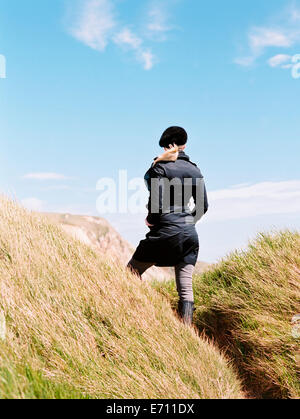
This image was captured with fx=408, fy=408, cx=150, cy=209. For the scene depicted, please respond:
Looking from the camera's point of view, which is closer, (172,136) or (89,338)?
(89,338)

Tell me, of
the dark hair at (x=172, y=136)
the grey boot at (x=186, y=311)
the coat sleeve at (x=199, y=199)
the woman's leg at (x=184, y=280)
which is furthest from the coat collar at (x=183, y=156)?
the grey boot at (x=186, y=311)

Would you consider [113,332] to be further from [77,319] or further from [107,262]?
[107,262]

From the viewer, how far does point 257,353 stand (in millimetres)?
4754

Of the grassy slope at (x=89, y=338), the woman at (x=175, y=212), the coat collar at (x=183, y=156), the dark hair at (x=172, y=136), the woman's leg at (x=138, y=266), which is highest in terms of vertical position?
the dark hair at (x=172, y=136)

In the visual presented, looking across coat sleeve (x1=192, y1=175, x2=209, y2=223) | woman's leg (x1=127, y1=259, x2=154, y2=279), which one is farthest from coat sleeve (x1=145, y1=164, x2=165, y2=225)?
woman's leg (x1=127, y1=259, x2=154, y2=279)

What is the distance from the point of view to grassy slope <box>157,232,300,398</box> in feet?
14.6

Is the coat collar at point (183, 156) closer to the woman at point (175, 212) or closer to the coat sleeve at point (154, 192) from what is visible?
the woman at point (175, 212)

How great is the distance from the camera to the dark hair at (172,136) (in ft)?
16.9

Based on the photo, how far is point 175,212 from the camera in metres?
5.00

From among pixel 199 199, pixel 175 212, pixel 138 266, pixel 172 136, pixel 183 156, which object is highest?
pixel 172 136

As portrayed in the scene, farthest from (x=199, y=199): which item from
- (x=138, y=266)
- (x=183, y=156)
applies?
(x=138, y=266)

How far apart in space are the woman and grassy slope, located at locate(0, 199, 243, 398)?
0.47 metres

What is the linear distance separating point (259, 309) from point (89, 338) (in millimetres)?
2351

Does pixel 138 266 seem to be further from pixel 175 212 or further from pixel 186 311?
pixel 175 212
